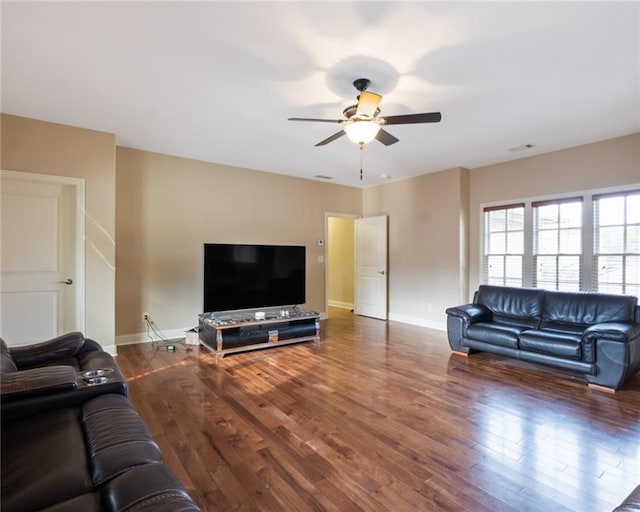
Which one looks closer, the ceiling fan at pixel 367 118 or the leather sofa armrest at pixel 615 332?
the ceiling fan at pixel 367 118

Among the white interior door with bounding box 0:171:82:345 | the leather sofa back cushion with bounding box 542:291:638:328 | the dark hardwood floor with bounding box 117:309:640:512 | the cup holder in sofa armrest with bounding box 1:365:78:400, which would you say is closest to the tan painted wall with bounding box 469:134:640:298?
the leather sofa back cushion with bounding box 542:291:638:328

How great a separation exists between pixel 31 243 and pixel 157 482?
4.05 metres

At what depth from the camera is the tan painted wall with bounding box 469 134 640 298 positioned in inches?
169

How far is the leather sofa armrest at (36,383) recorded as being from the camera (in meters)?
1.63

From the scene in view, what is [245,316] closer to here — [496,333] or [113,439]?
[496,333]

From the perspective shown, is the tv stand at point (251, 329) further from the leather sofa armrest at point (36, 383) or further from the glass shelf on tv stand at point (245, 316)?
the leather sofa armrest at point (36, 383)

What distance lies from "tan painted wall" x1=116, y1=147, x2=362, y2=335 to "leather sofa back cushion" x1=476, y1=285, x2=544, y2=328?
348 cm

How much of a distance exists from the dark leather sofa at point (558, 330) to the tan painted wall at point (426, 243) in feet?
3.17

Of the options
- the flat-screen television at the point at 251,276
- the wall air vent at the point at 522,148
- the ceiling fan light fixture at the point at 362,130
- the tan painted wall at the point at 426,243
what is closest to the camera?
the ceiling fan light fixture at the point at 362,130

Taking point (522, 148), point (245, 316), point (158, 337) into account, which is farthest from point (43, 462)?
point (522, 148)

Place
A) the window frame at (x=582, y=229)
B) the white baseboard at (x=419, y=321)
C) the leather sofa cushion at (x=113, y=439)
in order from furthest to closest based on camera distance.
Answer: the white baseboard at (x=419, y=321) → the window frame at (x=582, y=229) → the leather sofa cushion at (x=113, y=439)

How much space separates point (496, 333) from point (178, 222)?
467cm

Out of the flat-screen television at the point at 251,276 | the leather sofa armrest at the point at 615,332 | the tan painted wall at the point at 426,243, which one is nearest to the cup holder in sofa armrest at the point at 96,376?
the flat-screen television at the point at 251,276

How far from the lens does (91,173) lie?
13.5ft
